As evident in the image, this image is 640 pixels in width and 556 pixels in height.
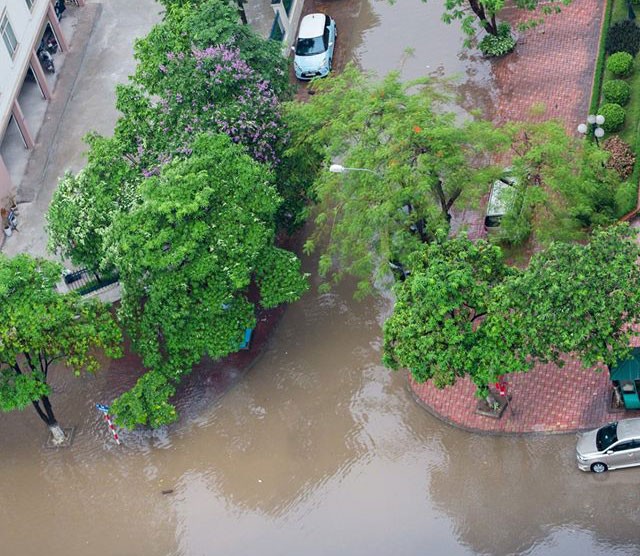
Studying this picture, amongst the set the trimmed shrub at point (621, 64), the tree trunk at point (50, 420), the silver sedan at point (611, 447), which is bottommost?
the silver sedan at point (611, 447)

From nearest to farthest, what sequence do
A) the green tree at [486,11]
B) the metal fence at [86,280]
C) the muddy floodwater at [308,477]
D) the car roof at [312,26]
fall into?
the muddy floodwater at [308,477] → the metal fence at [86,280] → the green tree at [486,11] → the car roof at [312,26]

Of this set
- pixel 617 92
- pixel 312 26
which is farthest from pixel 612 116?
pixel 312 26

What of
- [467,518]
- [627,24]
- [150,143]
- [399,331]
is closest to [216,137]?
[150,143]

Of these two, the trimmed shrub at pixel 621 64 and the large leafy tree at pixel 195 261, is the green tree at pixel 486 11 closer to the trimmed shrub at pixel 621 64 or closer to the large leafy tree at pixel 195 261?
the trimmed shrub at pixel 621 64

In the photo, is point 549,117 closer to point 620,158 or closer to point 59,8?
point 620,158

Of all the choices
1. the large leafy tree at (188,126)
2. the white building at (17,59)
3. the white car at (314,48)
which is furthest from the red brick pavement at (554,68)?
the white building at (17,59)

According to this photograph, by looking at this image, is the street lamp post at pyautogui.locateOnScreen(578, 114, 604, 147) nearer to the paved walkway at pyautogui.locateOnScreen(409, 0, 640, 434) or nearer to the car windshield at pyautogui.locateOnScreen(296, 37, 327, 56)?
the paved walkway at pyautogui.locateOnScreen(409, 0, 640, 434)
